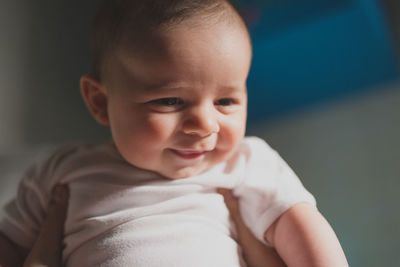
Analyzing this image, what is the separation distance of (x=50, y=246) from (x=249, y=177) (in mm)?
361

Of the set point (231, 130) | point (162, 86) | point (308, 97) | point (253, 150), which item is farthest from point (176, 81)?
point (308, 97)

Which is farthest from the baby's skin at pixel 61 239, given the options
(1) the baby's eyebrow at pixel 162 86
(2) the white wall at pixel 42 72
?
(2) the white wall at pixel 42 72

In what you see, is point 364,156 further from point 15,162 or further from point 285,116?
point 15,162

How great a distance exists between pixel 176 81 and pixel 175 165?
0.14 meters

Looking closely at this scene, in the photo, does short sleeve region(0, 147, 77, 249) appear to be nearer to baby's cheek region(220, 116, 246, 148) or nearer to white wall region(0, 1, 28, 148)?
baby's cheek region(220, 116, 246, 148)

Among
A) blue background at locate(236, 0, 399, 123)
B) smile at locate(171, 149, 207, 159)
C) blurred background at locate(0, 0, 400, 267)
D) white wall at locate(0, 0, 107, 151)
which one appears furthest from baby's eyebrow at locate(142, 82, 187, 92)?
white wall at locate(0, 0, 107, 151)

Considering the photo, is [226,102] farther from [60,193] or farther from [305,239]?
[60,193]

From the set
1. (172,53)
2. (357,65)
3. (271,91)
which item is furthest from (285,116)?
(172,53)

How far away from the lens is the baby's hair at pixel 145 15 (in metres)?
0.66

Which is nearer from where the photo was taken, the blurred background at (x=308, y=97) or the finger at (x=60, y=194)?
the finger at (x=60, y=194)

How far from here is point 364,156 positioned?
133 cm

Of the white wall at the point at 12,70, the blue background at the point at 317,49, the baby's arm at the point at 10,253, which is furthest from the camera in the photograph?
the white wall at the point at 12,70

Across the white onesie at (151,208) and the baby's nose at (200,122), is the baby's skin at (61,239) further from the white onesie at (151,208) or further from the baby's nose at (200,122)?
the baby's nose at (200,122)

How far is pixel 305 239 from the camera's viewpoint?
26.0 inches
